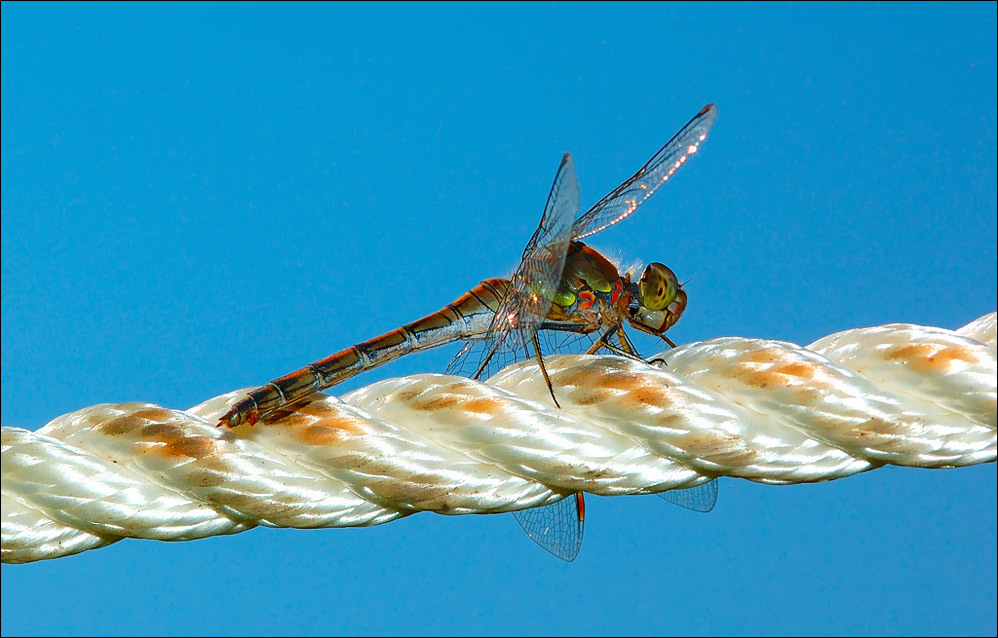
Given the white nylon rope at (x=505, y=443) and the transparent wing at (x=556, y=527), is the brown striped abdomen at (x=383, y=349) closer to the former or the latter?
the white nylon rope at (x=505, y=443)

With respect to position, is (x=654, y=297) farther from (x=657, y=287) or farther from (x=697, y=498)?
(x=697, y=498)

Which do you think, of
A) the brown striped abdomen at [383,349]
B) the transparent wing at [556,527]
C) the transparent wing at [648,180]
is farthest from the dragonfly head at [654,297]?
the transparent wing at [556,527]

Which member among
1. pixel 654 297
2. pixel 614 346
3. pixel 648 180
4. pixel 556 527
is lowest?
pixel 556 527

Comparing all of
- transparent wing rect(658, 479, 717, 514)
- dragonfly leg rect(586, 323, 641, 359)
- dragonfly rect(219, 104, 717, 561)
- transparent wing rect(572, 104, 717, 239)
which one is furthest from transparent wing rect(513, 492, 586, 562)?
transparent wing rect(572, 104, 717, 239)

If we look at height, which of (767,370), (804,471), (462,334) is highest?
(462,334)

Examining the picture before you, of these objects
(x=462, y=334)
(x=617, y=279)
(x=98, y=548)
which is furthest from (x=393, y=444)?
(x=617, y=279)

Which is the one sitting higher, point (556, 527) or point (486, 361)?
point (486, 361)

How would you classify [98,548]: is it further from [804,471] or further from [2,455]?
[804,471]

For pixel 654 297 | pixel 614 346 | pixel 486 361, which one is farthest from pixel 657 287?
pixel 486 361
